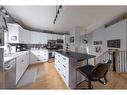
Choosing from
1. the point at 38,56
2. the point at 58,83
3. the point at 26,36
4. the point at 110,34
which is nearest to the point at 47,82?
the point at 58,83

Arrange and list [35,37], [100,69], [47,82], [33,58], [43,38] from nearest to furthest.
Result: [100,69] → [47,82] → [33,58] → [35,37] → [43,38]

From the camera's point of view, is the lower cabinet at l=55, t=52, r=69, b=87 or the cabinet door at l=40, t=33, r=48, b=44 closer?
the lower cabinet at l=55, t=52, r=69, b=87

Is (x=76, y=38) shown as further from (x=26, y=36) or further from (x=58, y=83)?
(x=58, y=83)

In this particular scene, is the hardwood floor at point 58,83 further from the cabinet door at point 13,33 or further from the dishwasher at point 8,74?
the cabinet door at point 13,33

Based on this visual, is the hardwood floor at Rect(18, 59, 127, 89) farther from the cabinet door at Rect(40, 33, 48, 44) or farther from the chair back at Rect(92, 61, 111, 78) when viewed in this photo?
the cabinet door at Rect(40, 33, 48, 44)

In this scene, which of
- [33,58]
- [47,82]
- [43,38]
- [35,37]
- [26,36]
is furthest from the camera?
[43,38]

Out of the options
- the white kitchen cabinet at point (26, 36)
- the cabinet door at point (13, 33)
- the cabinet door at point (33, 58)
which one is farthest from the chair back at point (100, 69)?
the cabinet door at point (33, 58)

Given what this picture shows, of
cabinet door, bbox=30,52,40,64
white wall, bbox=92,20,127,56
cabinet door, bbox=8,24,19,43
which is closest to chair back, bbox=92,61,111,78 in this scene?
white wall, bbox=92,20,127,56

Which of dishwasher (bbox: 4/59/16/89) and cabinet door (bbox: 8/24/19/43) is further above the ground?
cabinet door (bbox: 8/24/19/43)

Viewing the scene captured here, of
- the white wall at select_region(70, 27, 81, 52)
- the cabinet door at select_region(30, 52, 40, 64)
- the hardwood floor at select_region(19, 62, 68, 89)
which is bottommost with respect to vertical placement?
the hardwood floor at select_region(19, 62, 68, 89)

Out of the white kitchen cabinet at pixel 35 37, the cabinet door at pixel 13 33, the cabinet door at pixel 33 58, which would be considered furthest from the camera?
the white kitchen cabinet at pixel 35 37

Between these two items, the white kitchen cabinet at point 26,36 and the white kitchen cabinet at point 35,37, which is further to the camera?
the white kitchen cabinet at point 35,37
